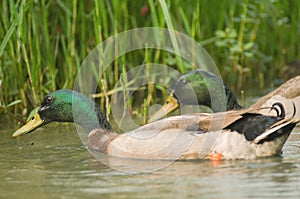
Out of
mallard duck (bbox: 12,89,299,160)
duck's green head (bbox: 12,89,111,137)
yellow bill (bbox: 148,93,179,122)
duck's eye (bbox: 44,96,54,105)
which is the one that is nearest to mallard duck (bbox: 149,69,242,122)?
yellow bill (bbox: 148,93,179,122)

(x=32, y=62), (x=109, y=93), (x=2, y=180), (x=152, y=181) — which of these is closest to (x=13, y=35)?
(x=32, y=62)

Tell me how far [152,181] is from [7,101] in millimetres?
3095

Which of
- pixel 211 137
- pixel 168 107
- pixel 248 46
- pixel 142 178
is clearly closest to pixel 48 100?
pixel 168 107

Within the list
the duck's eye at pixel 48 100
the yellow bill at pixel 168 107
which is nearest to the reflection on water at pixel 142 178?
the duck's eye at pixel 48 100

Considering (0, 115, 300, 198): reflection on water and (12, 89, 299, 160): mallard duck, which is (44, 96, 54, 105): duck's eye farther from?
(12, 89, 299, 160): mallard duck

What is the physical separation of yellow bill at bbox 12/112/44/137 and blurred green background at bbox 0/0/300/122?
352 millimetres

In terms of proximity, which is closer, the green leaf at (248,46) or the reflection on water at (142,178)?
the reflection on water at (142,178)

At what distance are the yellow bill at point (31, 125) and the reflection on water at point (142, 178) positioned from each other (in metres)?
0.20

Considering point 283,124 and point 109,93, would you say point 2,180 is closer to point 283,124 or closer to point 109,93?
point 283,124

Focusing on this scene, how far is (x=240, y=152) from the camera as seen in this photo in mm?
6254

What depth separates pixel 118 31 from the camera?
8711mm

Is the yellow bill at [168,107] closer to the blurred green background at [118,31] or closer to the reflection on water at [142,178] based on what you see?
the blurred green background at [118,31]

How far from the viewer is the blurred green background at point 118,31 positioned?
807 cm

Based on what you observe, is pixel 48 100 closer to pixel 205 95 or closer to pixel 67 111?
pixel 67 111
